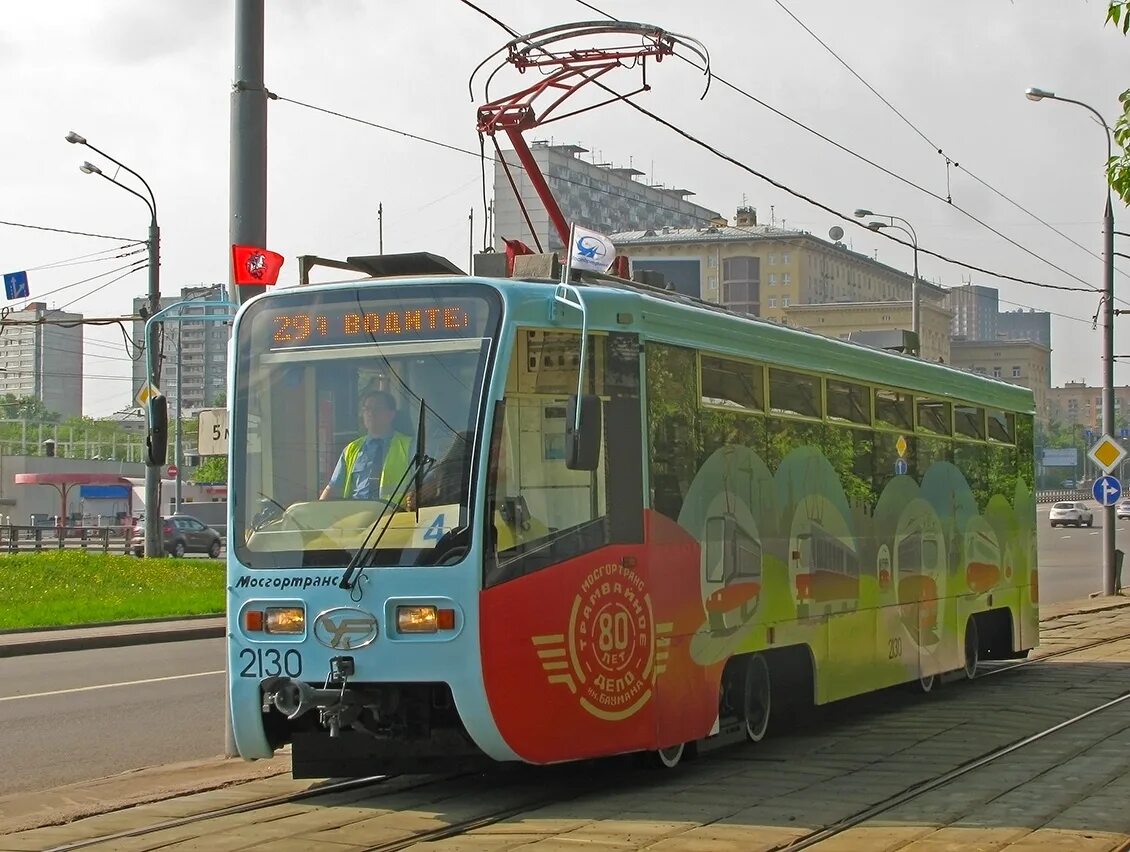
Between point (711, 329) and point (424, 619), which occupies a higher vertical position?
point (711, 329)

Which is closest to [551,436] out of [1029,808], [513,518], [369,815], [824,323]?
[513,518]

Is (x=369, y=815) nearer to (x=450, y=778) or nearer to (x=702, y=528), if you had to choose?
(x=450, y=778)

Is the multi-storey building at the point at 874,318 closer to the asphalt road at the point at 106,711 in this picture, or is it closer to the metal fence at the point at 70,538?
the metal fence at the point at 70,538

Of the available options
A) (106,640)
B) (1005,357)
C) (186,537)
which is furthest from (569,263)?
(1005,357)

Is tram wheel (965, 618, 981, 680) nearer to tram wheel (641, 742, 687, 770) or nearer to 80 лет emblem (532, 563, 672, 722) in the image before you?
tram wheel (641, 742, 687, 770)

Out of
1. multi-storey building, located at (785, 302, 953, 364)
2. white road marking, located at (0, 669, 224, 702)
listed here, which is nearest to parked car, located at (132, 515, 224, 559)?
white road marking, located at (0, 669, 224, 702)

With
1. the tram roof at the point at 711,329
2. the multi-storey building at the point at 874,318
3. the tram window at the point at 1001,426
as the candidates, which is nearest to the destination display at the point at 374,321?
the tram roof at the point at 711,329

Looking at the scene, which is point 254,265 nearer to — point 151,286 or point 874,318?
point 151,286

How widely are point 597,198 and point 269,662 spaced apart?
462 ft

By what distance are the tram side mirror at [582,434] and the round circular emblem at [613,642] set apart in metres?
0.78

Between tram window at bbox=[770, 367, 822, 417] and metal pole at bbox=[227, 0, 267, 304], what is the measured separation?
11.8 feet

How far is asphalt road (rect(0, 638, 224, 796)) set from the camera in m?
11.4

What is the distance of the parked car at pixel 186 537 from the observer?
51500mm

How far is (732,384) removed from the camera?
34.9ft
